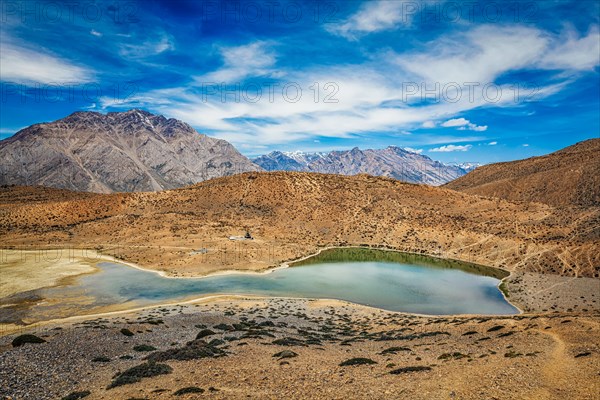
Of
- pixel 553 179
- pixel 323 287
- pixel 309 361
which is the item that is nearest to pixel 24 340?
pixel 309 361

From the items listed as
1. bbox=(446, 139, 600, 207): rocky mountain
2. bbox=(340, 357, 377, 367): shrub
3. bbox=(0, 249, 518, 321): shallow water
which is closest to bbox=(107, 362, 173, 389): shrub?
bbox=(340, 357, 377, 367): shrub

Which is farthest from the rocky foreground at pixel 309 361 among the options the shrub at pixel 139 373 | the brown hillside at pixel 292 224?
the brown hillside at pixel 292 224

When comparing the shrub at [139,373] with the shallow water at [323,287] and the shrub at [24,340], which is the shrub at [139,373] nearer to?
the shrub at [24,340]

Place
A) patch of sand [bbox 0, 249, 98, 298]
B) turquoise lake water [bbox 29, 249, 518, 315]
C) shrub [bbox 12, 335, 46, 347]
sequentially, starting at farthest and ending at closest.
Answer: patch of sand [bbox 0, 249, 98, 298], turquoise lake water [bbox 29, 249, 518, 315], shrub [bbox 12, 335, 46, 347]

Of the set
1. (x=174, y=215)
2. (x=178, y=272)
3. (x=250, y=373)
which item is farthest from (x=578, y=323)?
(x=174, y=215)

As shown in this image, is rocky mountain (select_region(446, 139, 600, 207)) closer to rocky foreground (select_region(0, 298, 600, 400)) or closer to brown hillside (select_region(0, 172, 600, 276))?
brown hillside (select_region(0, 172, 600, 276))

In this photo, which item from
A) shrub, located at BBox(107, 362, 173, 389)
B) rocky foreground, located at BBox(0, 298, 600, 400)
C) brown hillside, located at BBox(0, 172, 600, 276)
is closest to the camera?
rocky foreground, located at BBox(0, 298, 600, 400)

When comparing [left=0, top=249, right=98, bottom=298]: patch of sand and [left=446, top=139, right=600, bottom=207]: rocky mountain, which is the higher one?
[left=446, top=139, right=600, bottom=207]: rocky mountain
